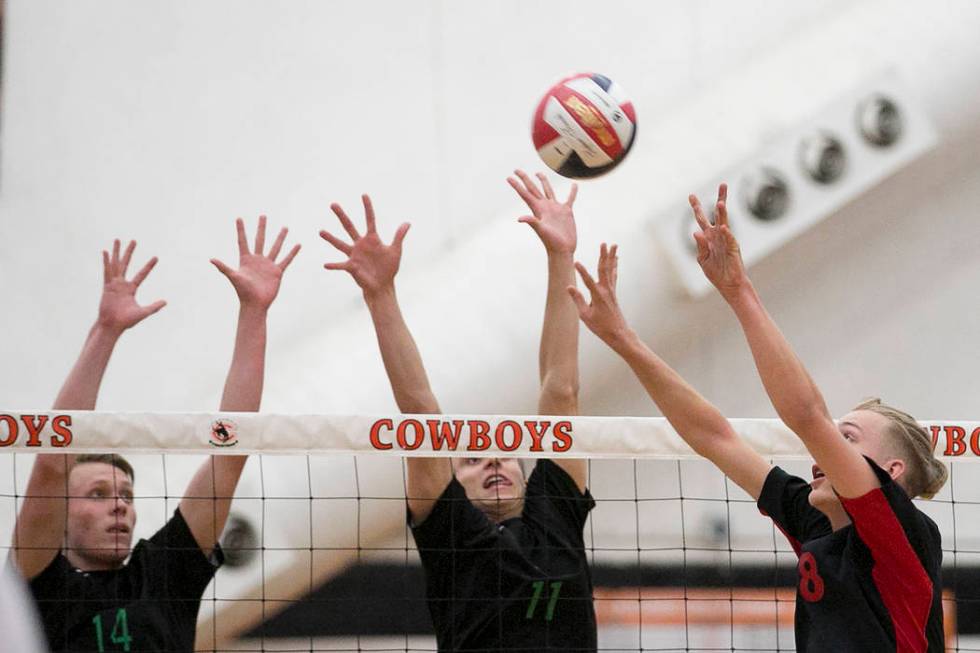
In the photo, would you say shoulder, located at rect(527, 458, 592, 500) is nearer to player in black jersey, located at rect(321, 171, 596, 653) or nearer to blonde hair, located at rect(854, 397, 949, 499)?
player in black jersey, located at rect(321, 171, 596, 653)

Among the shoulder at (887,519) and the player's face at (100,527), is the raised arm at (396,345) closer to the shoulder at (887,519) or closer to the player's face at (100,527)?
the player's face at (100,527)

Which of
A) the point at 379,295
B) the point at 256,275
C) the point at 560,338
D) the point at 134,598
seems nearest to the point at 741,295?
the point at 560,338

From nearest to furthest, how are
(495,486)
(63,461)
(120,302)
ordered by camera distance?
(63,461)
(495,486)
(120,302)

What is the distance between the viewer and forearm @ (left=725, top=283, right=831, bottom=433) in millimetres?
2799

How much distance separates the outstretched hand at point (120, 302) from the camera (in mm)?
4281

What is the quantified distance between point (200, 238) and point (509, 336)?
6.06 feet

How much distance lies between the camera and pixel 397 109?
721cm

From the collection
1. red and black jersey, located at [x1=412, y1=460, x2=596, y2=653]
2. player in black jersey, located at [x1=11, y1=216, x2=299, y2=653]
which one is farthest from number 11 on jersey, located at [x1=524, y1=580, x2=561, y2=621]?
player in black jersey, located at [x1=11, y1=216, x2=299, y2=653]

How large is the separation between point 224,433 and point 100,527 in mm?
469

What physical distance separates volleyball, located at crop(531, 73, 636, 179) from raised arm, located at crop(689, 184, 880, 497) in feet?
4.87

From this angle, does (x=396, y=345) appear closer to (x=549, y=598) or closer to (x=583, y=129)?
(x=549, y=598)

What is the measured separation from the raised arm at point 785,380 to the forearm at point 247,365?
1713 mm

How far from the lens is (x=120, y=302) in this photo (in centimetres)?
433

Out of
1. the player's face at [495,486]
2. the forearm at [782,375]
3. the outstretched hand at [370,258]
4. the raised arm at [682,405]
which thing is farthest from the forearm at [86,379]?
the forearm at [782,375]
